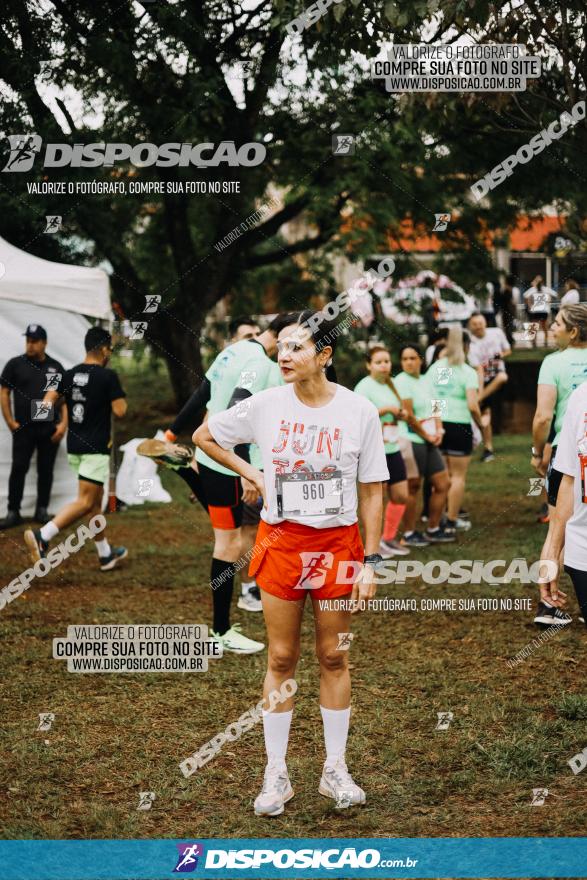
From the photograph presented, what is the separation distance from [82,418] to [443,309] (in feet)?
37.6

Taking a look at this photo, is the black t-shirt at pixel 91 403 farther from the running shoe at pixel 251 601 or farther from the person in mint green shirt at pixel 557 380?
the person in mint green shirt at pixel 557 380

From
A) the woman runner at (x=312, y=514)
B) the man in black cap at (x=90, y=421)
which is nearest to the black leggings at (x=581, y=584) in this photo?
the woman runner at (x=312, y=514)

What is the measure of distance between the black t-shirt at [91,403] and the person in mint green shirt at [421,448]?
2.62m

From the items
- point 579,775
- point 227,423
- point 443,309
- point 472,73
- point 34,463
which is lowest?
point 579,775

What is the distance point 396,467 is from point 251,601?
208cm

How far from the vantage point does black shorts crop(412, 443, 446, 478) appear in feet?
30.8

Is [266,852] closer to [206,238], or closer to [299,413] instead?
[299,413]

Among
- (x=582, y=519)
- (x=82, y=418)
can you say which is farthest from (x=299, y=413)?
(x=82, y=418)

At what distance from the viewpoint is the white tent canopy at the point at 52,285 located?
988cm

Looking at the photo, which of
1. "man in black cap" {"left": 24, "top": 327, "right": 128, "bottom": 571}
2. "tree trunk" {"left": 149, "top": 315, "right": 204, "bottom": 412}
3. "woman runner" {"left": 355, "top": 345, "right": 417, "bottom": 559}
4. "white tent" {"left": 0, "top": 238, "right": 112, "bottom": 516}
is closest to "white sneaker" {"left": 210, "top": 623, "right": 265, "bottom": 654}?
"man in black cap" {"left": 24, "top": 327, "right": 128, "bottom": 571}

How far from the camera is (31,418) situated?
10.5m

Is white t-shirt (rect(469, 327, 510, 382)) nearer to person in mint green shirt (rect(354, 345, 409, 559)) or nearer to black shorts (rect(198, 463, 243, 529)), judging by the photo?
person in mint green shirt (rect(354, 345, 409, 559))

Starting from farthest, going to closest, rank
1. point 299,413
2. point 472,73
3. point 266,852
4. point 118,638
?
point 472,73 → point 118,638 → point 299,413 → point 266,852

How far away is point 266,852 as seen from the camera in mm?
3738
